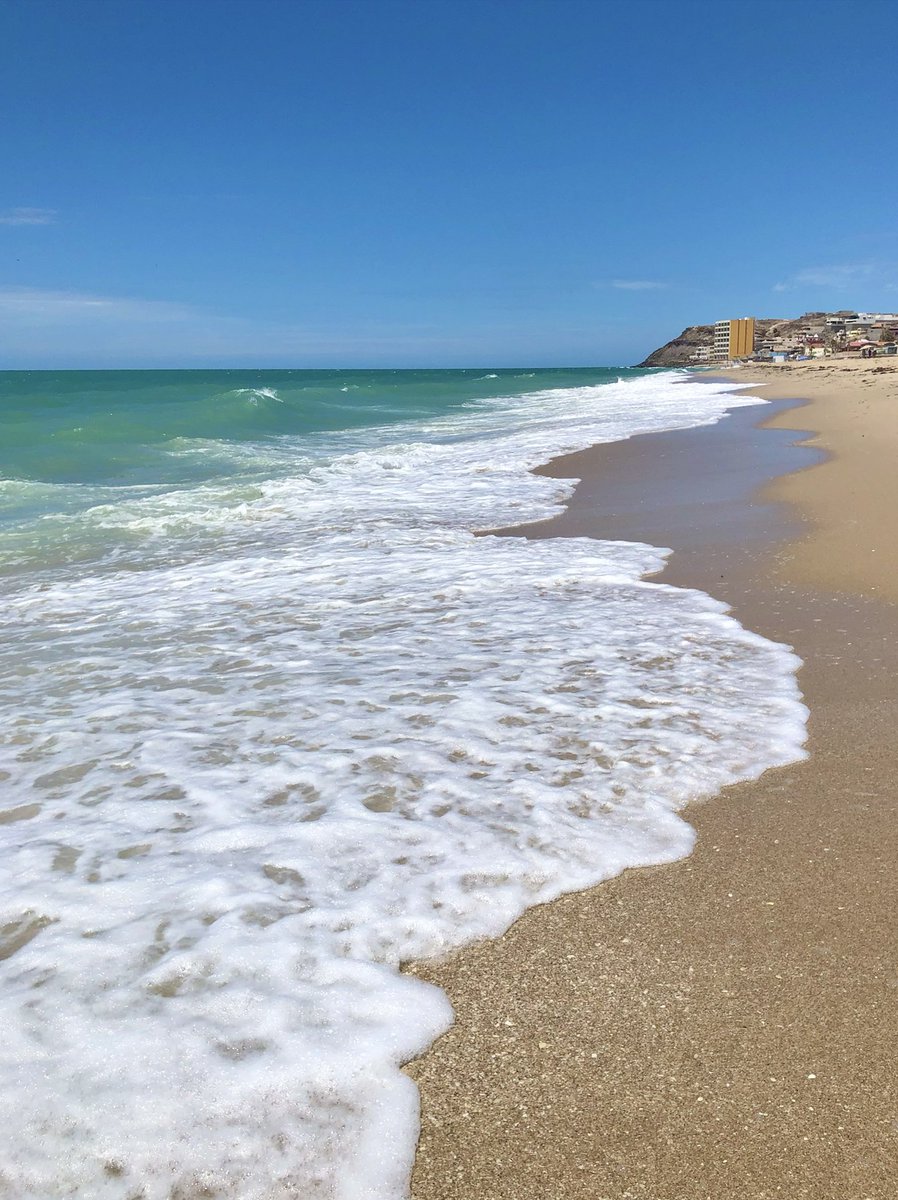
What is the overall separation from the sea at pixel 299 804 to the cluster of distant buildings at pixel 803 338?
6445 centimetres

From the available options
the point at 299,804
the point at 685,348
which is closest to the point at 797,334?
the point at 685,348

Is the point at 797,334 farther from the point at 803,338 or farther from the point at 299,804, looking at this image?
the point at 299,804

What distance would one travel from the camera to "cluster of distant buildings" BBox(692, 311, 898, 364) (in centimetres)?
7687

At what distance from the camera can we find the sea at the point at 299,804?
6.01ft

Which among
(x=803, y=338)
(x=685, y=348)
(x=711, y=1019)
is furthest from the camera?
(x=685, y=348)

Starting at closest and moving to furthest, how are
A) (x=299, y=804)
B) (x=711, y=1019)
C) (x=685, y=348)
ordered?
1. (x=711, y=1019)
2. (x=299, y=804)
3. (x=685, y=348)

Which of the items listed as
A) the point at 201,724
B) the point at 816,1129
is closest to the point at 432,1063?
the point at 816,1129

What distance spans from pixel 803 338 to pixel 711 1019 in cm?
11074

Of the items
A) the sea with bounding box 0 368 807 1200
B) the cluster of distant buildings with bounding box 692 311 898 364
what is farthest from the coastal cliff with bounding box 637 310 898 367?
the sea with bounding box 0 368 807 1200

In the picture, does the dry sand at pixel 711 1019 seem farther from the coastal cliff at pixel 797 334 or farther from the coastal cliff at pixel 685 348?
the coastal cliff at pixel 685 348

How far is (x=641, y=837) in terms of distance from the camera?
9.27 ft

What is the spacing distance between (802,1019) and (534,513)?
A: 7.26m

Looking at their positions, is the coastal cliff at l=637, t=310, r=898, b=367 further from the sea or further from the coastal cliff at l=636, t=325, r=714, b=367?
the sea

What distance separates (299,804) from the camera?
3068 millimetres
